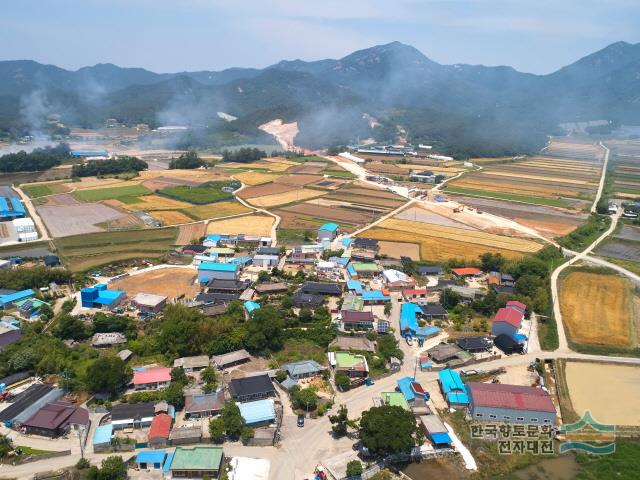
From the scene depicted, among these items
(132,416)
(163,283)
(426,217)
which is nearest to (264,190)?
(426,217)

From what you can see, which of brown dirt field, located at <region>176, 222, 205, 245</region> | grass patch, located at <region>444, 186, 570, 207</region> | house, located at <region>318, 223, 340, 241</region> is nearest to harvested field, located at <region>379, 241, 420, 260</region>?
house, located at <region>318, 223, 340, 241</region>

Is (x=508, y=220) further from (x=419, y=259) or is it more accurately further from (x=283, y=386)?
(x=283, y=386)

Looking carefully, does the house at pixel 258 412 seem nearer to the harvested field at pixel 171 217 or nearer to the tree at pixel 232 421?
the tree at pixel 232 421

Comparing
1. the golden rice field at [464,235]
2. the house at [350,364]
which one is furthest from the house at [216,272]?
the golden rice field at [464,235]

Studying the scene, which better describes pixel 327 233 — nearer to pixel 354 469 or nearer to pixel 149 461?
pixel 354 469

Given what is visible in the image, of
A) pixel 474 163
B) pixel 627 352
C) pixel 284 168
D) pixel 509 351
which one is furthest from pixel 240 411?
pixel 474 163
